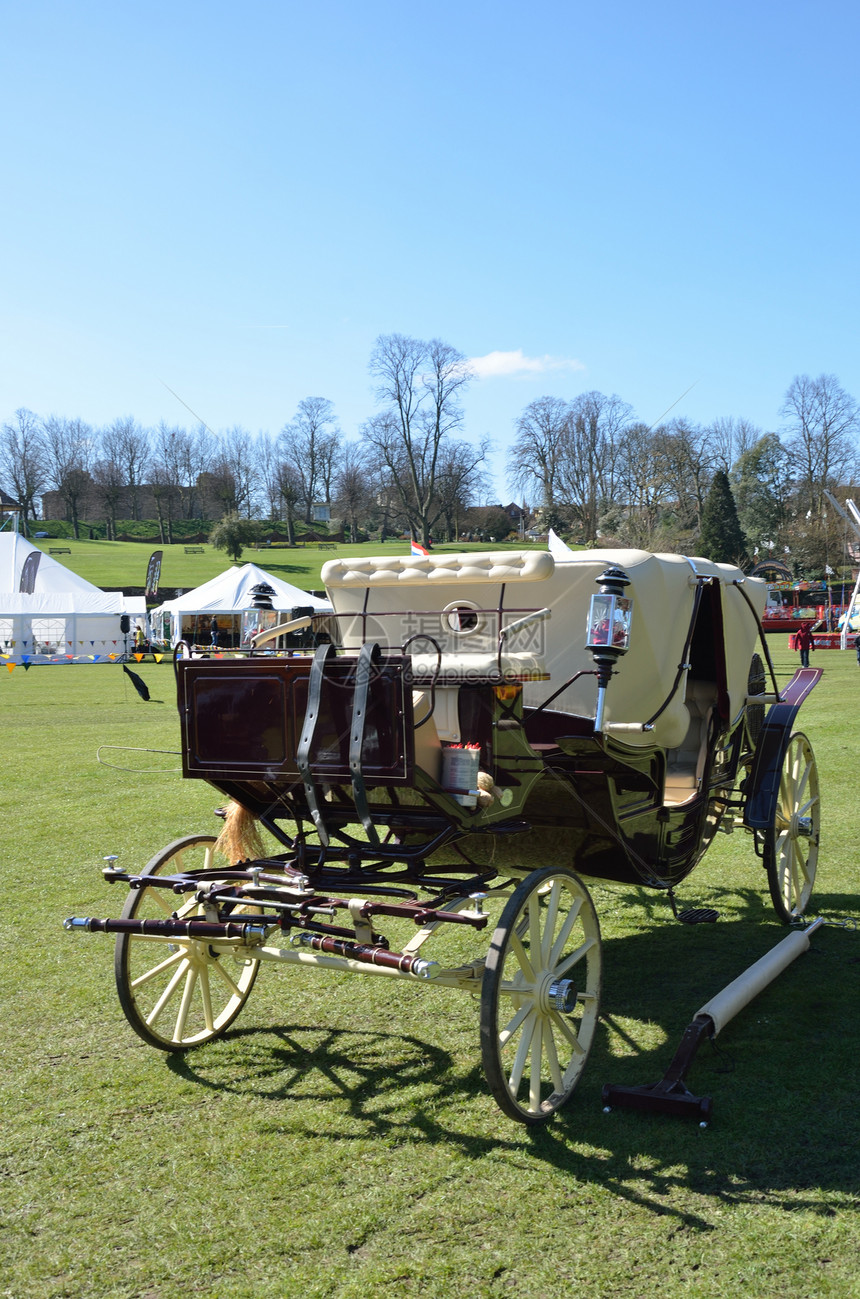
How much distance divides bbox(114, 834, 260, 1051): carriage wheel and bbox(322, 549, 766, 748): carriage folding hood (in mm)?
1497

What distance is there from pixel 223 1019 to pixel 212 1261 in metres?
1.80

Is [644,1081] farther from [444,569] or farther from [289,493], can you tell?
[289,493]

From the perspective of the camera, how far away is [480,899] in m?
3.81

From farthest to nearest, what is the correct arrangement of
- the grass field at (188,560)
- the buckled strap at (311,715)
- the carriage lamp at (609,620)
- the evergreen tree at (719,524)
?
the grass field at (188,560) < the evergreen tree at (719,524) < the buckled strap at (311,715) < the carriage lamp at (609,620)

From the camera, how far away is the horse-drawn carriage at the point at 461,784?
3752 mm

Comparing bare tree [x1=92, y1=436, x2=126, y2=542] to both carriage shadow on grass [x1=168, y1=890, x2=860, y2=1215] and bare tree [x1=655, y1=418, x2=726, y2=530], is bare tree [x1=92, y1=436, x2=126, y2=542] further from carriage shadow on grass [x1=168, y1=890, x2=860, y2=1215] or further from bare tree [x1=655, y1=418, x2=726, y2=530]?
carriage shadow on grass [x1=168, y1=890, x2=860, y2=1215]

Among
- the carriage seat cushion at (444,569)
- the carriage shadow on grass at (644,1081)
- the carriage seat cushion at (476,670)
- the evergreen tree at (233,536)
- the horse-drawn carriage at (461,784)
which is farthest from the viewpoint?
the evergreen tree at (233,536)

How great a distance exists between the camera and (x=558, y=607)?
15.6ft

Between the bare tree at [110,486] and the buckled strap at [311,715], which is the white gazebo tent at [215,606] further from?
the bare tree at [110,486]

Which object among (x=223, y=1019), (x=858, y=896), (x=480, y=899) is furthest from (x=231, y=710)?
(x=858, y=896)

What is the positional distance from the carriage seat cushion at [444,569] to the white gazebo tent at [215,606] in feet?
101

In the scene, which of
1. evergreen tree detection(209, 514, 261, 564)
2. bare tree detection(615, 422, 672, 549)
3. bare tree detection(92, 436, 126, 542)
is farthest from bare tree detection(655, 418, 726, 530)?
bare tree detection(92, 436, 126, 542)

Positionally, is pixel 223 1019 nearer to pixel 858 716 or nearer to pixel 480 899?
pixel 480 899

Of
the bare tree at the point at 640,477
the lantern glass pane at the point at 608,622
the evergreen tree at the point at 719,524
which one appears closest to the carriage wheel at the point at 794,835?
the lantern glass pane at the point at 608,622
